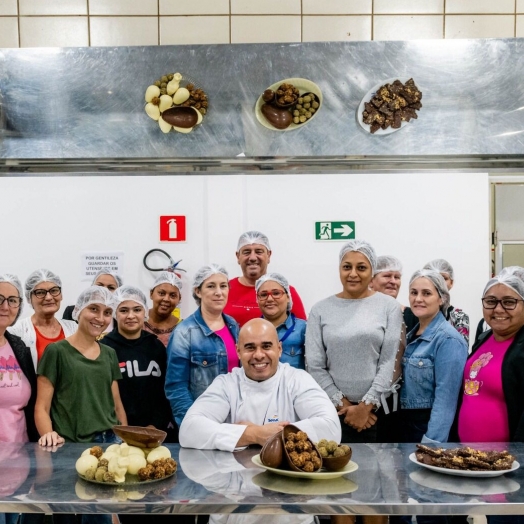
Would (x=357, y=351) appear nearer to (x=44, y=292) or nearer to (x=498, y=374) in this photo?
(x=498, y=374)

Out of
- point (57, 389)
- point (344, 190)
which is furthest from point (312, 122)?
point (57, 389)

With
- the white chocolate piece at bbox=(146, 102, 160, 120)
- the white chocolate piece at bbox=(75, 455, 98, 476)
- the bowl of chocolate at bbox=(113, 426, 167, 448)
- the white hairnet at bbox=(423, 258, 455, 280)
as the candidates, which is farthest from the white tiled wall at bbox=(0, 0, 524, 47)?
the white chocolate piece at bbox=(75, 455, 98, 476)

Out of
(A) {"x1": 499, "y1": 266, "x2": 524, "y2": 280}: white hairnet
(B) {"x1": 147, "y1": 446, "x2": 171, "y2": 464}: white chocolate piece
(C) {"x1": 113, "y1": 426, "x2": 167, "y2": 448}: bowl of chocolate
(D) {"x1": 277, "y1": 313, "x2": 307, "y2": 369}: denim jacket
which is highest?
(A) {"x1": 499, "y1": 266, "x2": 524, "y2": 280}: white hairnet

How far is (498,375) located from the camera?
2.87m

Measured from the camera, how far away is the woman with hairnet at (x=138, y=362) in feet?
11.0

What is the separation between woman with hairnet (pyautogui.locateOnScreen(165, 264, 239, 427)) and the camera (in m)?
3.38

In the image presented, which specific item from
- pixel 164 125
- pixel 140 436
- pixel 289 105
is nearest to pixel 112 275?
pixel 164 125

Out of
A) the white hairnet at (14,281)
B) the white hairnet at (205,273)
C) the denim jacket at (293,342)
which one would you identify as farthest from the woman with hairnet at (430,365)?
the white hairnet at (14,281)

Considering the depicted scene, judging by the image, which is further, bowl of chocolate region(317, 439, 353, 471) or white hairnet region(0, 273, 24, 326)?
white hairnet region(0, 273, 24, 326)

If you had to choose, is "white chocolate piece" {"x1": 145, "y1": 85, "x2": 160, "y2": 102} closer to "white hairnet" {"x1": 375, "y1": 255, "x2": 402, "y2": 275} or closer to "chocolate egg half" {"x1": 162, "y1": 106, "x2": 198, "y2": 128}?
"chocolate egg half" {"x1": 162, "y1": 106, "x2": 198, "y2": 128}

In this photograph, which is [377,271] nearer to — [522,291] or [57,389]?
[522,291]

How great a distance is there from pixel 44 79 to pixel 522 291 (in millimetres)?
2557

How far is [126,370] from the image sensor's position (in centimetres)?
337

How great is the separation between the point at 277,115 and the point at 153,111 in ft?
2.07
